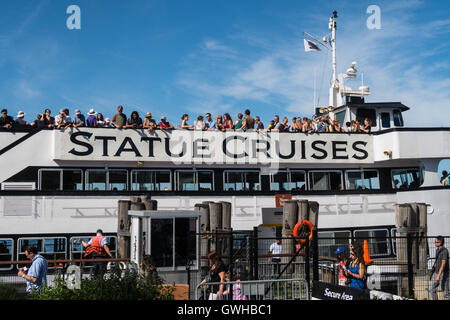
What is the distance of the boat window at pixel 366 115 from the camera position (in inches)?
839

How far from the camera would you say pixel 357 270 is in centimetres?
861

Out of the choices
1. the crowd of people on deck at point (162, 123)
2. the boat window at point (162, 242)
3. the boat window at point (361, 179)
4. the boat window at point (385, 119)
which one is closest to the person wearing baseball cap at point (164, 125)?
the crowd of people on deck at point (162, 123)

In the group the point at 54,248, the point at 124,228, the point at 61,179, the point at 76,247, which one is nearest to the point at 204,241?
the point at 124,228

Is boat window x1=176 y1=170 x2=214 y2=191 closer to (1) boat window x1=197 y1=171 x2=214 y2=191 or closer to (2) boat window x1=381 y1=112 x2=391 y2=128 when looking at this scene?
(1) boat window x1=197 y1=171 x2=214 y2=191

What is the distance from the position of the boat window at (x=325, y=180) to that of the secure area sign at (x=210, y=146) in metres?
0.60

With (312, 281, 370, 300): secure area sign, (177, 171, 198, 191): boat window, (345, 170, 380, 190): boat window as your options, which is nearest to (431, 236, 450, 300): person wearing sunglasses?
(312, 281, 370, 300): secure area sign

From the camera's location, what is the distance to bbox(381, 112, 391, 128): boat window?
71.4ft

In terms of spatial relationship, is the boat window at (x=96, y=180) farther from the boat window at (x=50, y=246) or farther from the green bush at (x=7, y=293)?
the green bush at (x=7, y=293)

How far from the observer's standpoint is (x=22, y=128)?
15.5m

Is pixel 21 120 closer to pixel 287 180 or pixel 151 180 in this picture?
pixel 151 180

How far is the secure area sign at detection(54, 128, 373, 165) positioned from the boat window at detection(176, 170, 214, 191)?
1.58ft

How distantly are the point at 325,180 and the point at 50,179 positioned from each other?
985cm

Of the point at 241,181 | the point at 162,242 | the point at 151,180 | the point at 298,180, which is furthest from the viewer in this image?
the point at 298,180

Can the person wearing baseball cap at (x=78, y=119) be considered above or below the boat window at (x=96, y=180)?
above
